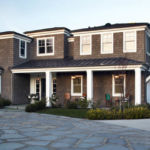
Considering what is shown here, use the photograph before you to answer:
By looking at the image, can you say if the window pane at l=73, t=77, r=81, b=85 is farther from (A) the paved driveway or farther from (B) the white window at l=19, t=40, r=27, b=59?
(A) the paved driveway

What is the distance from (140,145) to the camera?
260 inches

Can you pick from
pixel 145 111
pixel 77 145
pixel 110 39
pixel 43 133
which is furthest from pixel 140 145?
pixel 110 39

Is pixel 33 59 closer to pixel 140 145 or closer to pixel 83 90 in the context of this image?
pixel 83 90

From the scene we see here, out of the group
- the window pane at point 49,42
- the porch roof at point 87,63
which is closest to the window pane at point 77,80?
the porch roof at point 87,63

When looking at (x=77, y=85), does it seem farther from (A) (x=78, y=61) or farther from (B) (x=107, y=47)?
(B) (x=107, y=47)

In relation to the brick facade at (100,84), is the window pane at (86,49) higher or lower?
higher

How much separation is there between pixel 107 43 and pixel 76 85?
412cm

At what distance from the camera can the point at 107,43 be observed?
18.7 metres

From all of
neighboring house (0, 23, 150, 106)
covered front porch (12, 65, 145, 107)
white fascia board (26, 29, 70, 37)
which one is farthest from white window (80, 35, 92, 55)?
white fascia board (26, 29, 70, 37)

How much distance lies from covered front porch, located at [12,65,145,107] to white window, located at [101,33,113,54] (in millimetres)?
1552

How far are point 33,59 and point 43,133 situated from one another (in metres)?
14.0

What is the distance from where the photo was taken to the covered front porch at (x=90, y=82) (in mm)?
16859

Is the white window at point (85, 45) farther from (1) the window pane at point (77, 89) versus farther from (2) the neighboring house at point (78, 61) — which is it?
(1) the window pane at point (77, 89)

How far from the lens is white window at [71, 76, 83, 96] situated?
64.2 feet
